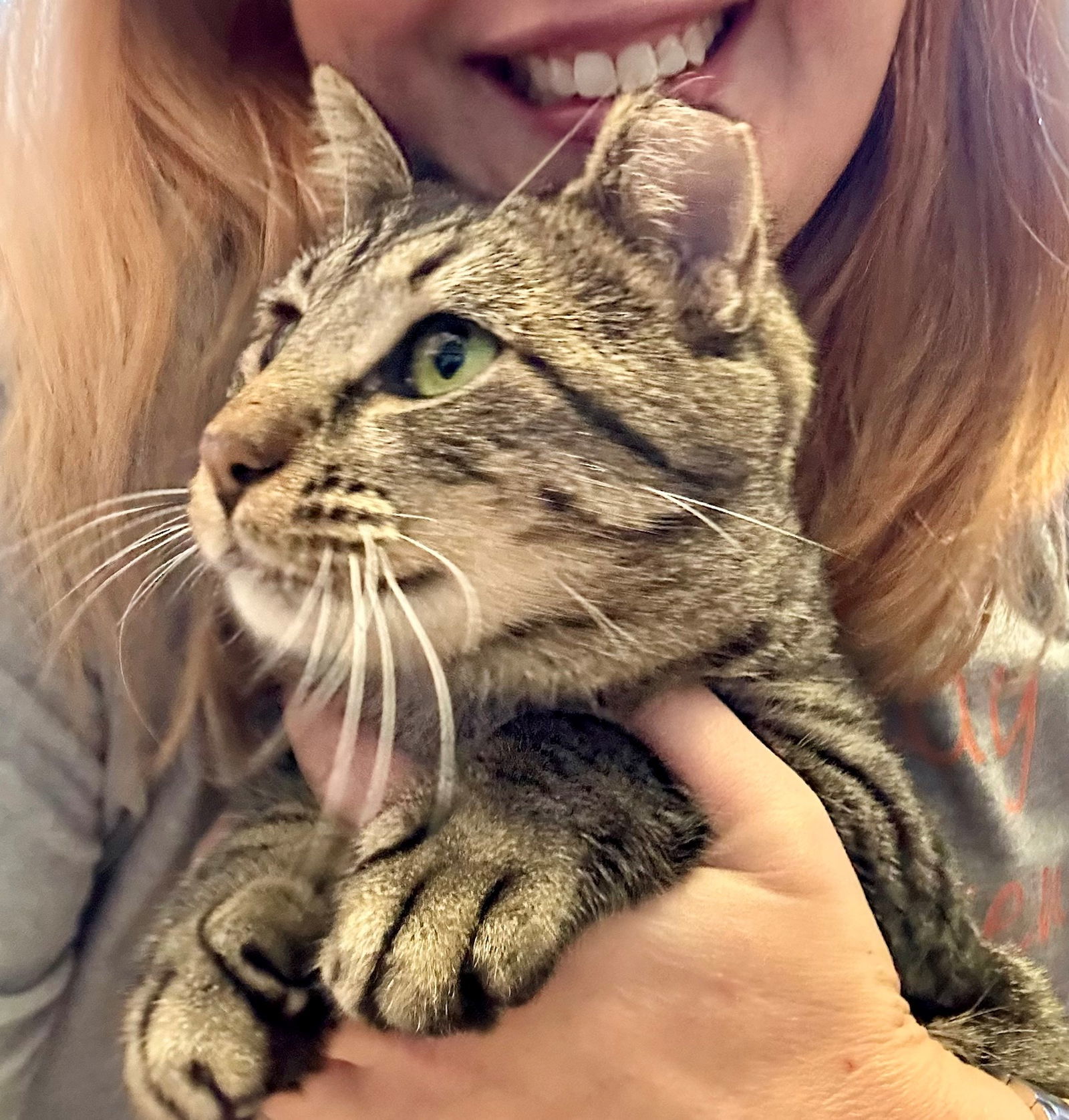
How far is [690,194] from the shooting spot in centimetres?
35

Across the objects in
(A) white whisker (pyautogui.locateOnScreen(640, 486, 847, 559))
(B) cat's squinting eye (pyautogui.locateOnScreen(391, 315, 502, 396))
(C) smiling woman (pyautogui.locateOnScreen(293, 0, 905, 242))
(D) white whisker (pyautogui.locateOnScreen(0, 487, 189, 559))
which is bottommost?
(A) white whisker (pyautogui.locateOnScreen(640, 486, 847, 559))

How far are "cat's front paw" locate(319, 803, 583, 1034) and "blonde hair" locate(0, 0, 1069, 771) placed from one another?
126mm

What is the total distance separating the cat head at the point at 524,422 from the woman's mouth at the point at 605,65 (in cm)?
2

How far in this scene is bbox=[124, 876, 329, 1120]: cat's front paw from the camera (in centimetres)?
37

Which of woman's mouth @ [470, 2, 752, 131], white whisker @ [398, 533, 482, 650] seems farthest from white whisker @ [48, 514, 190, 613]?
woman's mouth @ [470, 2, 752, 131]

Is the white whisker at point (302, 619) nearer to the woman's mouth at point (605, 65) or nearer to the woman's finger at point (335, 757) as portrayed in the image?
the woman's finger at point (335, 757)

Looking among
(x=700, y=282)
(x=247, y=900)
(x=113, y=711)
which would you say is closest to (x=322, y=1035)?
(x=247, y=900)

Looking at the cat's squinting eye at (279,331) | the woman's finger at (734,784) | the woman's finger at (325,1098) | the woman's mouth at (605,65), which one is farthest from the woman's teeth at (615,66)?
the woman's finger at (325,1098)

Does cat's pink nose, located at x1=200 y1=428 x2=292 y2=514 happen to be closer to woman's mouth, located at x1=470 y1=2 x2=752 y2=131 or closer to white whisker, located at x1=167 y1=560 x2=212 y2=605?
white whisker, located at x1=167 y1=560 x2=212 y2=605

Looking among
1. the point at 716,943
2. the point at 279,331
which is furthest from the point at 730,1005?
the point at 279,331

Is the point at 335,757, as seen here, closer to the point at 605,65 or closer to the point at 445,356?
the point at 445,356

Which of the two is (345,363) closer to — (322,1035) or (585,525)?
(585,525)

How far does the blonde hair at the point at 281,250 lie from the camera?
40 centimetres

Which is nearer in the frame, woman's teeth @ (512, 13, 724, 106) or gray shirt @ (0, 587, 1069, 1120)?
woman's teeth @ (512, 13, 724, 106)
